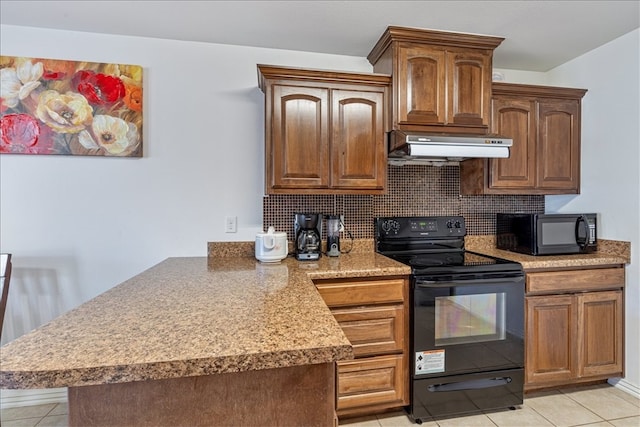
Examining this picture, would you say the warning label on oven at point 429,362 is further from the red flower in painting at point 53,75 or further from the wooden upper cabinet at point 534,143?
the red flower in painting at point 53,75

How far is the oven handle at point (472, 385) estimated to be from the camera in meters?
1.96

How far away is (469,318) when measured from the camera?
199 cm

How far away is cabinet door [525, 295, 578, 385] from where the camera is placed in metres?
2.12

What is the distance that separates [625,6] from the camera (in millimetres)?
1903

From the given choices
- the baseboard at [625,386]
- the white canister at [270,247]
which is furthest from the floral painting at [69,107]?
the baseboard at [625,386]

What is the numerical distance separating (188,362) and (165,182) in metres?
1.77

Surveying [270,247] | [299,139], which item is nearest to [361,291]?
[270,247]

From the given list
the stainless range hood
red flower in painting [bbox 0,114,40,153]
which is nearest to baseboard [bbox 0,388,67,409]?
red flower in painting [bbox 0,114,40,153]

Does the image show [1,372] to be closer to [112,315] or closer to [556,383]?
[112,315]

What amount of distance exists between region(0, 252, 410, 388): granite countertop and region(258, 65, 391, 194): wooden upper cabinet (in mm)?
856

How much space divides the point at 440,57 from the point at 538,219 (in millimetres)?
1258

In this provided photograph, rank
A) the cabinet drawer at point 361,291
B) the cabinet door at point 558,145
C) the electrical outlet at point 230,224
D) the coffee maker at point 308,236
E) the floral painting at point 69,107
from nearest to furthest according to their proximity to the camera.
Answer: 1. the cabinet drawer at point 361,291
2. the floral painting at point 69,107
3. the coffee maker at point 308,236
4. the electrical outlet at point 230,224
5. the cabinet door at point 558,145

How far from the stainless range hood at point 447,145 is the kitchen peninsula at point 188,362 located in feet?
4.09

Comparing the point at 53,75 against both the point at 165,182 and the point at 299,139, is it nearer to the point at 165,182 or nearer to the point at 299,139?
the point at 165,182
